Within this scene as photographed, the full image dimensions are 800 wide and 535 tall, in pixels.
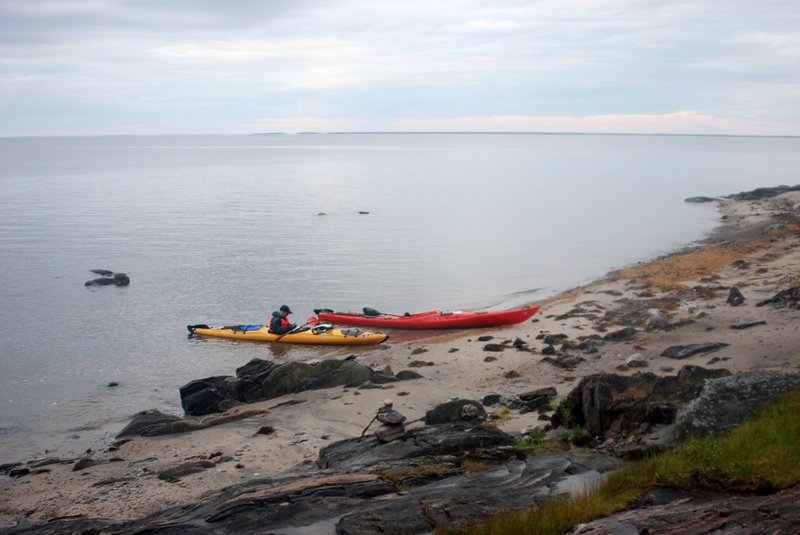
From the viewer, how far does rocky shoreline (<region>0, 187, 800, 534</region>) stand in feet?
25.7

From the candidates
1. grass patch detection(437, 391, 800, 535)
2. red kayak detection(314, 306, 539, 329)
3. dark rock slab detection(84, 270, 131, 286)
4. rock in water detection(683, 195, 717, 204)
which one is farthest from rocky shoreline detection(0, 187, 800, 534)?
rock in water detection(683, 195, 717, 204)

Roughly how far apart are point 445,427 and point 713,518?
A: 4709 mm

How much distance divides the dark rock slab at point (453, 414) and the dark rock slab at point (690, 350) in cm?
555

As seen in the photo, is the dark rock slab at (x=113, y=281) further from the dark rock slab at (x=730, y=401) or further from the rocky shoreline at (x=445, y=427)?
the dark rock slab at (x=730, y=401)

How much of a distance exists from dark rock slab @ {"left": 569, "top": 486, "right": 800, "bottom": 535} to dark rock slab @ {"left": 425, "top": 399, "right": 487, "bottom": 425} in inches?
188

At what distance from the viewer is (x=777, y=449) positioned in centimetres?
718

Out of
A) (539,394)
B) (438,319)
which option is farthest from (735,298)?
(539,394)

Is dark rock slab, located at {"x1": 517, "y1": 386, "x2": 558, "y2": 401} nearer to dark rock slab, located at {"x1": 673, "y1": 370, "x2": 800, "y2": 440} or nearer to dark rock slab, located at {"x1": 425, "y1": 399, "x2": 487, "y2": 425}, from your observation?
dark rock slab, located at {"x1": 425, "y1": 399, "x2": 487, "y2": 425}

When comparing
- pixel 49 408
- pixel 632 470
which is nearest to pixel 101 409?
pixel 49 408

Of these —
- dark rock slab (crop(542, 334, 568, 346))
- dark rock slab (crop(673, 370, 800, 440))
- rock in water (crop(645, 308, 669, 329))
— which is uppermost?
dark rock slab (crop(673, 370, 800, 440))

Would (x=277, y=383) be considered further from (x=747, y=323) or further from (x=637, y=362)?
(x=747, y=323)

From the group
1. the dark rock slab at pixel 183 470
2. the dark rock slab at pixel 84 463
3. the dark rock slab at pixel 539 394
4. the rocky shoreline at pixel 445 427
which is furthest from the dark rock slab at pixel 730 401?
the dark rock slab at pixel 84 463

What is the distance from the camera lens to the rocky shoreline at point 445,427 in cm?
783

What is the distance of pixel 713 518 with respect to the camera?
602cm
